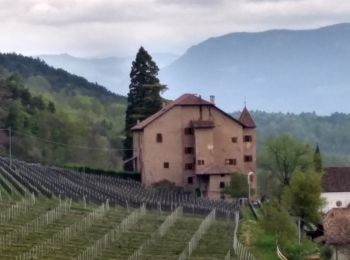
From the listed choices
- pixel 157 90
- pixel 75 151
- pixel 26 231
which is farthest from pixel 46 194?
pixel 75 151

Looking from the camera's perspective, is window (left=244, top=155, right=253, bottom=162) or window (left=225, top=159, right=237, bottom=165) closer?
window (left=225, top=159, right=237, bottom=165)

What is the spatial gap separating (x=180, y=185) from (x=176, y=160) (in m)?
2.11

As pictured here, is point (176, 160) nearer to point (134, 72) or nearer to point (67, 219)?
point (134, 72)

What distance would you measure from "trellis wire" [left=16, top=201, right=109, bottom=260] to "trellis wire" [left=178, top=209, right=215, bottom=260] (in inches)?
190

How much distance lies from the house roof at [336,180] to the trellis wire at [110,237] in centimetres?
3209

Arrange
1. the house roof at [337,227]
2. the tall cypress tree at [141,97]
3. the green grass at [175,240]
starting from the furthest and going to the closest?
the tall cypress tree at [141,97]
the house roof at [337,227]
the green grass at [175,240]

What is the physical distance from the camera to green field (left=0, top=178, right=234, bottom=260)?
48188 mm

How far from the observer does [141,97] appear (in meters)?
103

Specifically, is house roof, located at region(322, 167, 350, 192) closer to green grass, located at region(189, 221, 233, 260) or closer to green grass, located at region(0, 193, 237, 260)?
green grass, located at region(0, 193, 237, 260)

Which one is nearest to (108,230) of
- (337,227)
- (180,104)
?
(337,227)

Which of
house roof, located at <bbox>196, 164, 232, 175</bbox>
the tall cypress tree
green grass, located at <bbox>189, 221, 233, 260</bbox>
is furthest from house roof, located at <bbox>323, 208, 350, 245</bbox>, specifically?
the tall cypress tree

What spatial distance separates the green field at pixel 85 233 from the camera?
48188 mm

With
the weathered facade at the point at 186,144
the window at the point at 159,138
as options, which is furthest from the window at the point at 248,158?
the window at the point at 159,138

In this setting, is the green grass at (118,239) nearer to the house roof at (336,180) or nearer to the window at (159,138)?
the window at (159,138)
